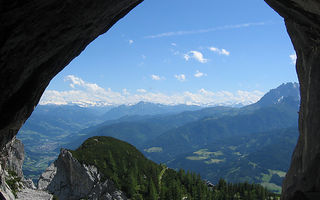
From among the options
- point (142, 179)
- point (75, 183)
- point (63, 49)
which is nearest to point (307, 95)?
point (63, 49)

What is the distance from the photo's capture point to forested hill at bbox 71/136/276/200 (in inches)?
4021

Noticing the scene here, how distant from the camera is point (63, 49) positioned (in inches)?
637

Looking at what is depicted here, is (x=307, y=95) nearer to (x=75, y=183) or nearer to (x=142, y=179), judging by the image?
(x=75, y=183)

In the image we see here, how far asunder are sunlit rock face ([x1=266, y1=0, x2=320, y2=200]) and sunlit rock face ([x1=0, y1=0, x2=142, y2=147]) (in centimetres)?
1258

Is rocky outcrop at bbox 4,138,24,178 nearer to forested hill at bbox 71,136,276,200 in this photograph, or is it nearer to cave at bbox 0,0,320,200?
forested hill at bbox 71,136,276,200

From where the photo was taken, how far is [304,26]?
1694 cm

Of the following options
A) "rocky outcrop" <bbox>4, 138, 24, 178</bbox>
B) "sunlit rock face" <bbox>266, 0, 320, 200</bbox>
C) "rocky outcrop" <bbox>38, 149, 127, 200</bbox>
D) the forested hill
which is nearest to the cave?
"sunlit rock face" <bbox>266, 0, 320, 200</bbox>

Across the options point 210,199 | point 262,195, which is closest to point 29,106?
point 210,199

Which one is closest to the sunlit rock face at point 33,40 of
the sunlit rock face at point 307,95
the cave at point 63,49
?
the cave at point 63,49

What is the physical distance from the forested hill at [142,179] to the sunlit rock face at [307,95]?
8836 centimetres

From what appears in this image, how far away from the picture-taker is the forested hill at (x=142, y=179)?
10212cm

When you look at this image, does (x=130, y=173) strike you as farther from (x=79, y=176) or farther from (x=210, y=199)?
(x=210, y=199)

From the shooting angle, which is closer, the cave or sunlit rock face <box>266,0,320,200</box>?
the cave

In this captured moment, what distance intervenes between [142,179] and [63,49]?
104791 millimetres
